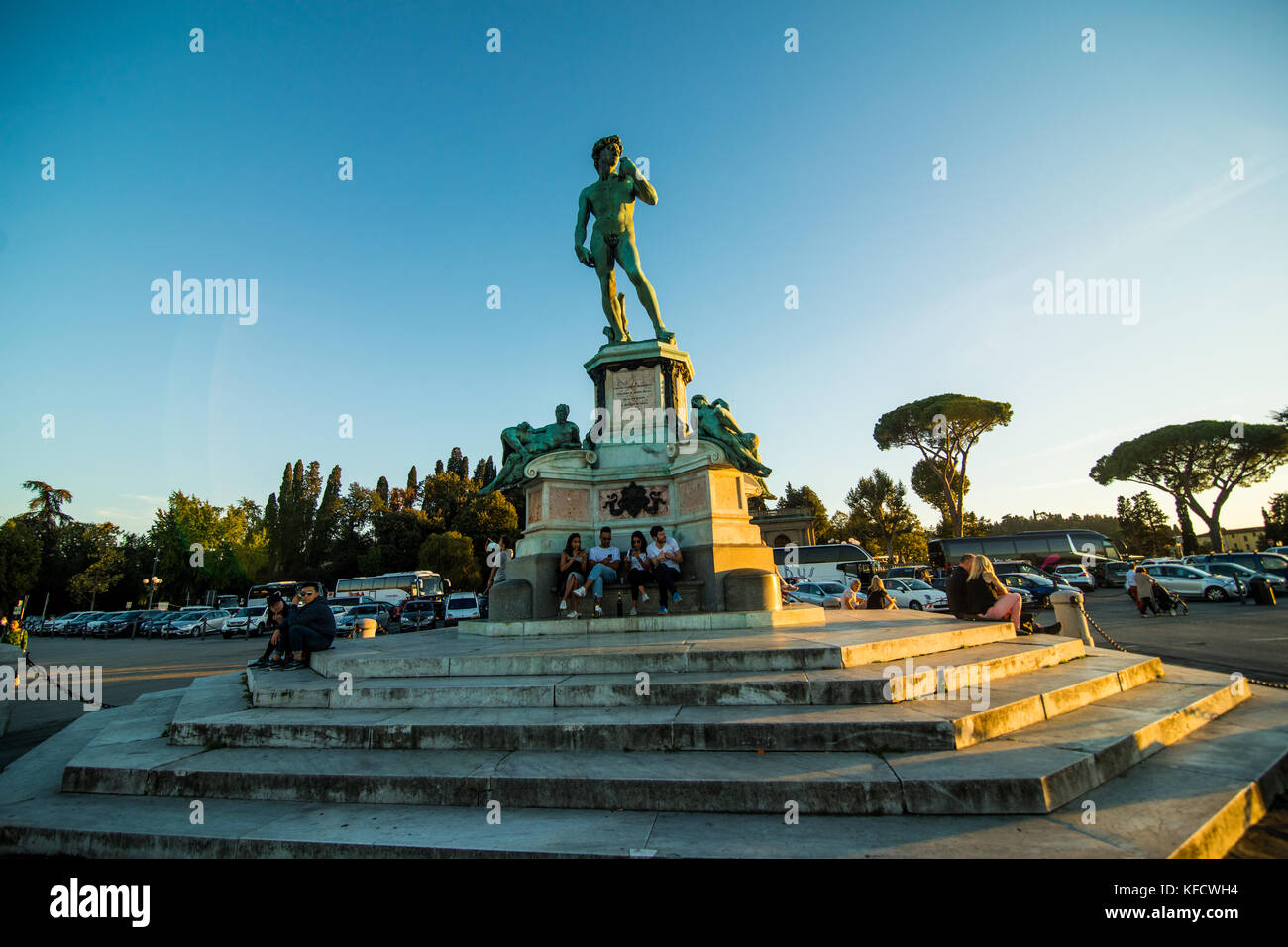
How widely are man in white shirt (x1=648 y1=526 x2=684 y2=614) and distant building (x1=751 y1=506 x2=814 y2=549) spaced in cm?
4437

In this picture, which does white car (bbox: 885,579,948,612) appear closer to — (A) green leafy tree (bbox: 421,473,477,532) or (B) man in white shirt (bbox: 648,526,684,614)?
(B) man in white shirt (bbox: 648,526,684,614)

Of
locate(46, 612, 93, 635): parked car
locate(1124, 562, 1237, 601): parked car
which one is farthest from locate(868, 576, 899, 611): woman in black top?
locate(46, 612, 93, 635): parked car

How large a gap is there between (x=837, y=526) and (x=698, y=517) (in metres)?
57.9

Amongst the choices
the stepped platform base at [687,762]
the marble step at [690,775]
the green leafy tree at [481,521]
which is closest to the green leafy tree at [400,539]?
the green leafy tree at [481,521]

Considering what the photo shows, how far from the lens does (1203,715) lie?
4895 mm

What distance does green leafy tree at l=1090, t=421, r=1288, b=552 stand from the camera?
41.8 metres

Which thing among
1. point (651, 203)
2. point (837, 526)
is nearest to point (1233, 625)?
point (651, 203)

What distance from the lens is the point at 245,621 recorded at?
33.3m

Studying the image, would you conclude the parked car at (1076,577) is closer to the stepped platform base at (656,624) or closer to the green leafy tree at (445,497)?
the stepped platform base at (656,624)

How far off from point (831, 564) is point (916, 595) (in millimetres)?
11884

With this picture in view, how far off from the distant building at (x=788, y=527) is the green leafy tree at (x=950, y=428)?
34.5 feet

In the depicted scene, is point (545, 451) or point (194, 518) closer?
point (545, 451)
